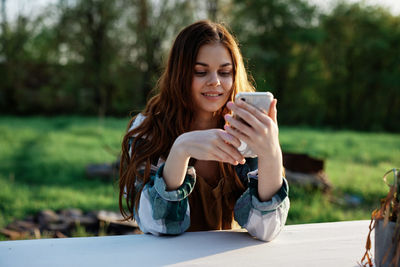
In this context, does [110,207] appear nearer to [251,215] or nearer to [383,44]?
[251,215]

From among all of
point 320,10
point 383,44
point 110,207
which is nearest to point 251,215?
point 110,207

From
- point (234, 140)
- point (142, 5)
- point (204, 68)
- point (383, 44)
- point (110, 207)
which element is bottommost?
point (110, 207)

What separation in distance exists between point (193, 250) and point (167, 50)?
46.7 feet

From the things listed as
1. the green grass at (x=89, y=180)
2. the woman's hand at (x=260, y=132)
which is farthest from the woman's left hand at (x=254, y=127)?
the green grass at (x=89, y=180)

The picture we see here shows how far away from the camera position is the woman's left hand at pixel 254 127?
114cm

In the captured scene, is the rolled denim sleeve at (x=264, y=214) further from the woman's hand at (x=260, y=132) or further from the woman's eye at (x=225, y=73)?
the woman's eye at (x=225, y=73)

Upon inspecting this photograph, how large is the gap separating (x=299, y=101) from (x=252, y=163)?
19357 mm

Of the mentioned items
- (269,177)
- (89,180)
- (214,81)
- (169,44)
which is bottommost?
(89,180)

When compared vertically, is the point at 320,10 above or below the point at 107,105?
above


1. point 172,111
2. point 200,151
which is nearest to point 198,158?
point 200,151

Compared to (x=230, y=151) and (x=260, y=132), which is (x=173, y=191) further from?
(x=260, y=132)

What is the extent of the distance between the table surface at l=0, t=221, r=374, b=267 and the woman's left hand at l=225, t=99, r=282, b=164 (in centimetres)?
36

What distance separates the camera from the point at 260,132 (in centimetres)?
117

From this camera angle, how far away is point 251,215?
4.83 ft
